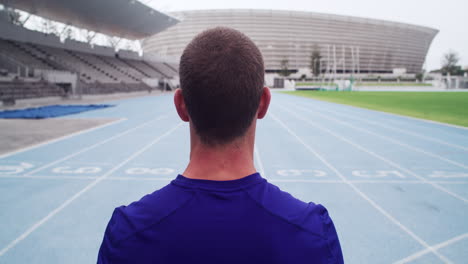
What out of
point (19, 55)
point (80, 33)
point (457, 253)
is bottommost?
point (457, 253)

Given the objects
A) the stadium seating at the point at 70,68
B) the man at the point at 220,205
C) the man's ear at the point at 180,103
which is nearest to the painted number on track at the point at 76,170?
the man's ear at the point at 180,103

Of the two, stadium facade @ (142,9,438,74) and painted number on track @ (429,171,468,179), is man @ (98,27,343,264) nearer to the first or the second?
painted number on track @ (429,171,468,179)

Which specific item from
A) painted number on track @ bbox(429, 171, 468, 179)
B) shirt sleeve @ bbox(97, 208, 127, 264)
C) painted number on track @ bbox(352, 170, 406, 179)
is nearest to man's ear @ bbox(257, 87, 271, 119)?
shirt sleeve @ bbox(97, 208, 127, 264)

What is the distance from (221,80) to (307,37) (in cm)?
11937

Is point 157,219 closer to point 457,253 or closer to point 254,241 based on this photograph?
point 254,241

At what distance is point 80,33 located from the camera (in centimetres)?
4978

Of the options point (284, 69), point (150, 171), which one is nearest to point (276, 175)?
point (150, 171)

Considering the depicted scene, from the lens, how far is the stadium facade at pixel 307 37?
353 feet

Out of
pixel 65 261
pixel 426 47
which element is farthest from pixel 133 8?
pixel 426 47

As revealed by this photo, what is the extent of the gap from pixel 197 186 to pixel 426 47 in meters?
161

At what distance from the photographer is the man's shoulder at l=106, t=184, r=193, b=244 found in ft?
3.35

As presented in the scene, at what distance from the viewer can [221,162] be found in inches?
46.4

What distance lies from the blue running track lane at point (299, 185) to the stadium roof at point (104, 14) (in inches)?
1177

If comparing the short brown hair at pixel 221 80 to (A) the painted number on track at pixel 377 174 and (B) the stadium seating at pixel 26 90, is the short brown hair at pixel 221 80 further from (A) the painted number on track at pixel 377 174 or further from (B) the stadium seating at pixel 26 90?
(B) the stadium seating at pixel 26 90
